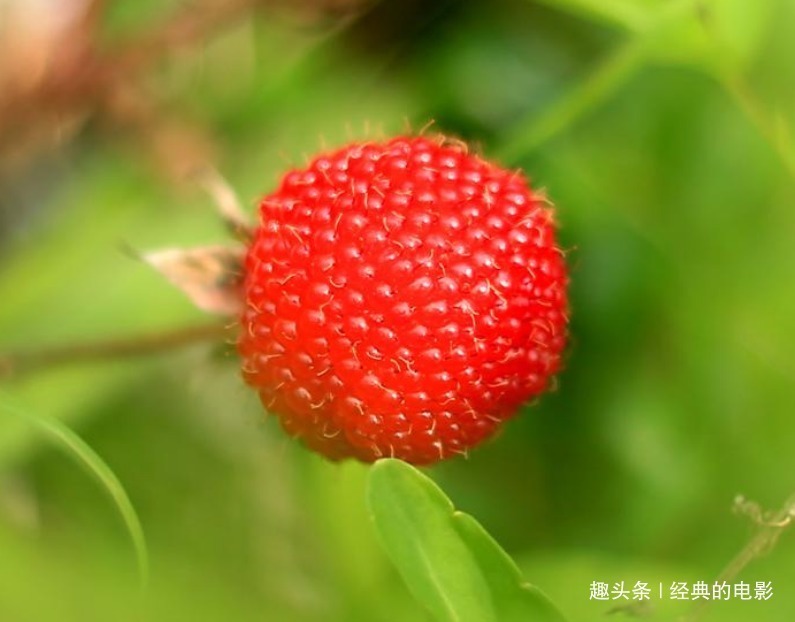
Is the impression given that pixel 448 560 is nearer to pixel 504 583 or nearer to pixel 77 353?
pixel 504 583

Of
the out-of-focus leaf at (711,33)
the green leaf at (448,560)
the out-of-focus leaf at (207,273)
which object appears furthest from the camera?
the out-of-focus leaf at (711,33)

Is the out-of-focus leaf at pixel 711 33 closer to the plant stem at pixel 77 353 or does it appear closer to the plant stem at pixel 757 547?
the plant stem at pixel 757 547

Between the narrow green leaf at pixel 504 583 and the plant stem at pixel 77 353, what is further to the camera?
the plant stem at pixel 77 353

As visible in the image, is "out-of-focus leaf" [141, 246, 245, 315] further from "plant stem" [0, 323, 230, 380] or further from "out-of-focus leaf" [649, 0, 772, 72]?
"out-of-focus leaf" [649, 0, 772, 72]

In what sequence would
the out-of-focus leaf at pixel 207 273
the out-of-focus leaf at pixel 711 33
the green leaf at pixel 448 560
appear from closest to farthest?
the green leaf at pixel 448 560, the out-of-focus leaf at pixel 207 273, the out-of-focus leaf at pixel 711 33

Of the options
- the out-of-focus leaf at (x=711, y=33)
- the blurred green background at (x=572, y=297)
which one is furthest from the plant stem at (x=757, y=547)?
the out-of-focus leaf at (x=711, y=33)

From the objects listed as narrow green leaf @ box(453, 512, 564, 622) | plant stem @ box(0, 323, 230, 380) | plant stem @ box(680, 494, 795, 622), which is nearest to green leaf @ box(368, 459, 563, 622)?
narrow green leaf @ box(453, 512, 564, 622)

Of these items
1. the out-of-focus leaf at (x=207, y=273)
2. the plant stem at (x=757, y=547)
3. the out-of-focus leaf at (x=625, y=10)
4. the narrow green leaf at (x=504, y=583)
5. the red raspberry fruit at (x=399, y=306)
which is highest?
the out-of-focus leaf at (x=625, y=10)
